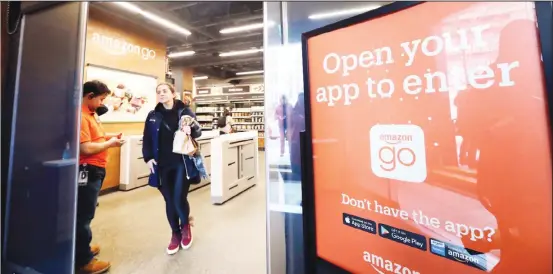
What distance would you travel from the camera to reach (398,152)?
3.01 ft

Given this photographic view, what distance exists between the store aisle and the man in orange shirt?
0.24m

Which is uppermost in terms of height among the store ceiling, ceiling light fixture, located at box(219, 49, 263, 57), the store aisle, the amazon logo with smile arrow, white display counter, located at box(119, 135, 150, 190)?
ceiling light fixture, located at box(219, 49, 263, 57)

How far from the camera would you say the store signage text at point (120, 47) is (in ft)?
13.4

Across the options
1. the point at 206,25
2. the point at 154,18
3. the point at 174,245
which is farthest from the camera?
the point at 206,25

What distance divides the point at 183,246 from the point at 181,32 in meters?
6.01

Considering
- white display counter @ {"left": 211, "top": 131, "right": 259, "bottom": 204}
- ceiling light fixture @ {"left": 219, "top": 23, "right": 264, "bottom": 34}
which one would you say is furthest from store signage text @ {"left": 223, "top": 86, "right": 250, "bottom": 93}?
white display counter @ {"left": 211, "top": 131, "right": 259, "bottom": 204}

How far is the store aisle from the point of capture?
6.66 feet

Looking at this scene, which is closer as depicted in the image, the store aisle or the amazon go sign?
the amazon go sign

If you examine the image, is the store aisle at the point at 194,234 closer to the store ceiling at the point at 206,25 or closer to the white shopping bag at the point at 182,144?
the white shopping bag at the point at 182,144

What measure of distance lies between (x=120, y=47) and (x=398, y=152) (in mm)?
4932

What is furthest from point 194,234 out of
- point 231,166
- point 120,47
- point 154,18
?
point 154,18

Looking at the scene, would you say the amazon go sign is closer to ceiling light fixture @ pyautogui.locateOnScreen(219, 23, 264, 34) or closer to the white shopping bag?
the white shopping bag

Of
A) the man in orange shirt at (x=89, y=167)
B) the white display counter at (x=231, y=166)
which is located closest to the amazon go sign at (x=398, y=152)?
the man in orange shirt at (x=89, y=167)

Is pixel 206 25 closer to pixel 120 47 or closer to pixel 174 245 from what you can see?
pixel 120 47
